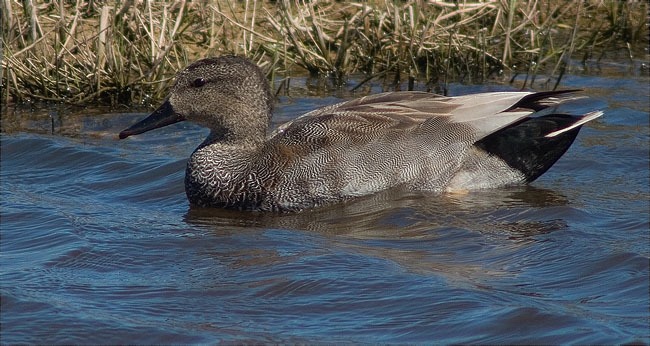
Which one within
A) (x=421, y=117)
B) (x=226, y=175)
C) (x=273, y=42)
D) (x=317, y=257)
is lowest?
(x=317, y=257)

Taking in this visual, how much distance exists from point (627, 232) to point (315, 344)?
1.97 m

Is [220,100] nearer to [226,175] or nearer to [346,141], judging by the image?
[226,175]

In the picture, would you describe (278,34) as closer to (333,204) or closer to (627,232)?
(333,204)

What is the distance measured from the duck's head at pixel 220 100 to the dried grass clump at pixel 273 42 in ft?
3.72

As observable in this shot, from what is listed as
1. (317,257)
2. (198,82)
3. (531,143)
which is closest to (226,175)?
(198,82)

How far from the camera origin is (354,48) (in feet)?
28.1

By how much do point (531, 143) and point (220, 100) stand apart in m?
1.72

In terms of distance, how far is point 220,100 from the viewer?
21.4 feet

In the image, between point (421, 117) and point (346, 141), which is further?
point (421, 117)

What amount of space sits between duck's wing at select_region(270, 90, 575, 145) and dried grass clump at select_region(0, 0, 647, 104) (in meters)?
1.49

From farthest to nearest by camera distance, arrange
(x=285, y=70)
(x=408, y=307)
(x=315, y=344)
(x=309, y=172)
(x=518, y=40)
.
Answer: (x=518, y=40) → (x=285, y=70) → (x=309, y=172) → (x=408, y=307) → (x=315, y=344)

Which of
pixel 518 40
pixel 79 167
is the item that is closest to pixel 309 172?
pixel 79 167

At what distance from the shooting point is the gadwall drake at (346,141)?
249 inches

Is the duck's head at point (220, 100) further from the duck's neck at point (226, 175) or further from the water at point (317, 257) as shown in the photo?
the water at point (317, 257)
